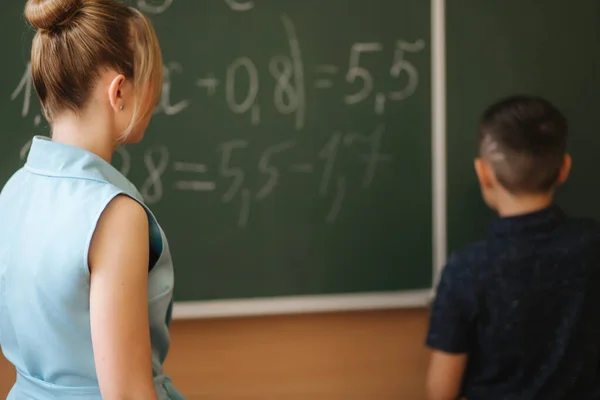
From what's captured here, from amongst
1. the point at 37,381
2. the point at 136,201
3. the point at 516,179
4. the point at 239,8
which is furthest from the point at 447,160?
the point at 37,381

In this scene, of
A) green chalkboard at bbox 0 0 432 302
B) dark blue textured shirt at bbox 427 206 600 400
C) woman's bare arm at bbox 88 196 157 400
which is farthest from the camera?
green chalkboard at bbox 0 0 432 302

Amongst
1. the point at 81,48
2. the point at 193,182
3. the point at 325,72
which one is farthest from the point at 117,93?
the point at 325,72

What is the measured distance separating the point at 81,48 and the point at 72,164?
199mm

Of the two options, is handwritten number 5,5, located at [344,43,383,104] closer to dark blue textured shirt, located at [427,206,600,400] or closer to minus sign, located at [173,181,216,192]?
minus sign, located at [173,181,216,192]

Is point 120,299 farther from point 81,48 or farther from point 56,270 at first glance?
point 81,48

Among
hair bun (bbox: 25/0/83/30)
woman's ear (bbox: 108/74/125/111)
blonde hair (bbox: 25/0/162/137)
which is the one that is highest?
hair bun (bbox: 25/0/83/30)

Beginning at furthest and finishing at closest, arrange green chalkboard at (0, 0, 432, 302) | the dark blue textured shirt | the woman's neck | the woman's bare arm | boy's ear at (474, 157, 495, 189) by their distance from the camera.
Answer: green chalkboard at (0, 0, 432, 302)
boy's ear at (474, 157, 495, 189)
the dark blue textured shirt
the woman's neck
the woman's bare arm

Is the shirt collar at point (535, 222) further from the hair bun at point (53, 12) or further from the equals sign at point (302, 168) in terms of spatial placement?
the hair bun at point (53, 12)

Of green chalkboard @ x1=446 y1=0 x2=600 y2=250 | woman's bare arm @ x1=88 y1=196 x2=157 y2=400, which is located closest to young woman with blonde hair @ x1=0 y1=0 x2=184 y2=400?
woman's bare arm @ x1=88 y1=196 x2=157 y2=400

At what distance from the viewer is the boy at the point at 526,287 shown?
4.50 ft

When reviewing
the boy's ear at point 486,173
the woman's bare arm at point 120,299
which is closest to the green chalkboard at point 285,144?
the boy's ear at point 486,173

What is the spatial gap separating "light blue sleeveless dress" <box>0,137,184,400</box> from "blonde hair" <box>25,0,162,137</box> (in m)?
0.10

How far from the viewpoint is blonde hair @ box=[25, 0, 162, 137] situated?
1077 mm

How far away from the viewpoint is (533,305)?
137cm
